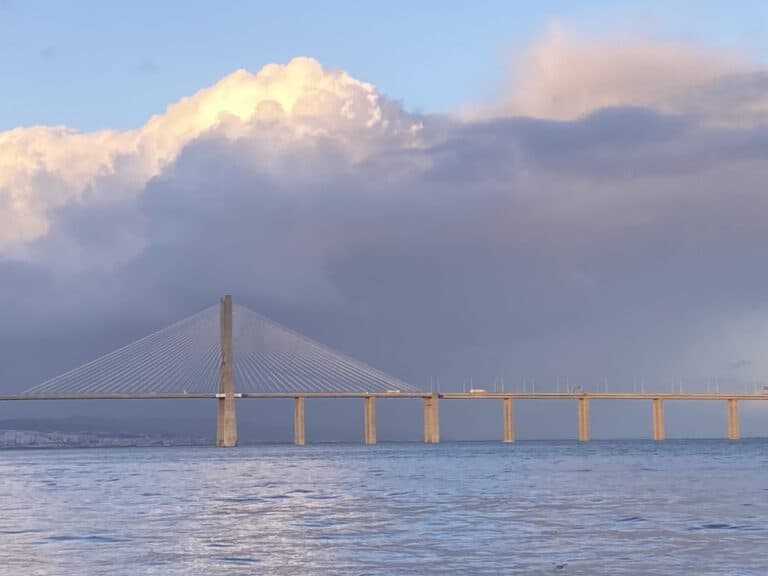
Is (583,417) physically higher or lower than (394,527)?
higher

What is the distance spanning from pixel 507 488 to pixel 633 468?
21.6 meters

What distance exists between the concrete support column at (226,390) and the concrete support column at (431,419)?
2610 centimetres

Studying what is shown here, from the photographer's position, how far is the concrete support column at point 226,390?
127438mm

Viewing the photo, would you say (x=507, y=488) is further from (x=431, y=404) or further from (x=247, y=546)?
(x=431, y=404)

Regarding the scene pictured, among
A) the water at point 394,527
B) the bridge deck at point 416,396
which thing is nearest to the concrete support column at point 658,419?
the bridge deck at point 416,396

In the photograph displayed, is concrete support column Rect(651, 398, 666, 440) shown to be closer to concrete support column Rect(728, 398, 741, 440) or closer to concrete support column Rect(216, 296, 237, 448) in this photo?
concrete support column Rect(728, 398, 741, 440)

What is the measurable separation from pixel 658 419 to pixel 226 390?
204ft

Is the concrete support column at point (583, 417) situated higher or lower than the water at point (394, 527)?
higher

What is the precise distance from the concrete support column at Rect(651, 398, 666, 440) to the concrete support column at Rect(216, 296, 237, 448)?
57.7m

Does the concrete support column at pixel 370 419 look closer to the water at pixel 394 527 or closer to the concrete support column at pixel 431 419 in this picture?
the concrete support column at pixel 431 419

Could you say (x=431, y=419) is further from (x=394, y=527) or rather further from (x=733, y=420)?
(x=394, y=527)

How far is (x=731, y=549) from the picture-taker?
24766 mm

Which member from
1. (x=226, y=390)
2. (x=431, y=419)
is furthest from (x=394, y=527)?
(x=431, y=419)

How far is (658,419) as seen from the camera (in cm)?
16475
